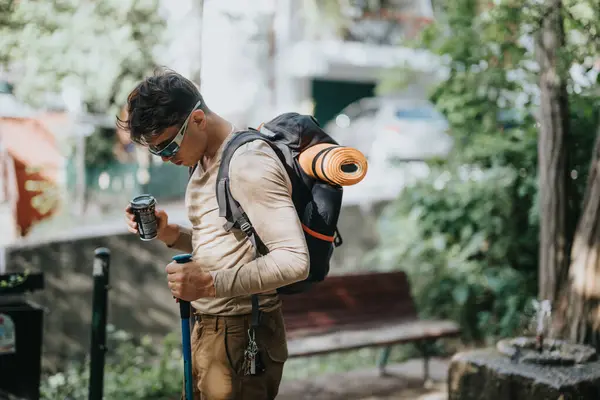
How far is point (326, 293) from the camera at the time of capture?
20.6ft

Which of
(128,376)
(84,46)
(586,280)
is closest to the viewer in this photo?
(586,280)

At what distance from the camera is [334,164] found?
2.30m

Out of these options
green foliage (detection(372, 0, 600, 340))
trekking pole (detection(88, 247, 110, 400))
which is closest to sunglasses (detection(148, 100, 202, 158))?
trekking pole (detection(88, 247, 110, 400))

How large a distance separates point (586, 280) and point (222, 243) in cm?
337

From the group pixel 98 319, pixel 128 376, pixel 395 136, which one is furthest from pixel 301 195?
pixel 395 136

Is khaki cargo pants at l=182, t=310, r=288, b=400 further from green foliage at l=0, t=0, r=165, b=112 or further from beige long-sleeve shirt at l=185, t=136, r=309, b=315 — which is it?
green foliage at l=0, t=0, r=165, b=112

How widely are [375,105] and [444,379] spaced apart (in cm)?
1313

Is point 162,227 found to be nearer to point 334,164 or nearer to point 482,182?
point 334,164

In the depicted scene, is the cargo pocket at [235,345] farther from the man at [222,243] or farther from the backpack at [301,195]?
the backpack at [301,195]

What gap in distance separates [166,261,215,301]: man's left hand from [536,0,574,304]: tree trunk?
13.1 ft

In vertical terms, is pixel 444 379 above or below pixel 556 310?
below

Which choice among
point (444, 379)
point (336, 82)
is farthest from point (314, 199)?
point (336, 82)

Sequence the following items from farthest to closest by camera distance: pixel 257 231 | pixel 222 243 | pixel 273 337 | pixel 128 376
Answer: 1. pixel 128 376
2. pixel 273 337
3. pixel 222 243
4. pixel 257 231

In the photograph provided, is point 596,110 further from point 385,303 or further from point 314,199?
point 314,199
